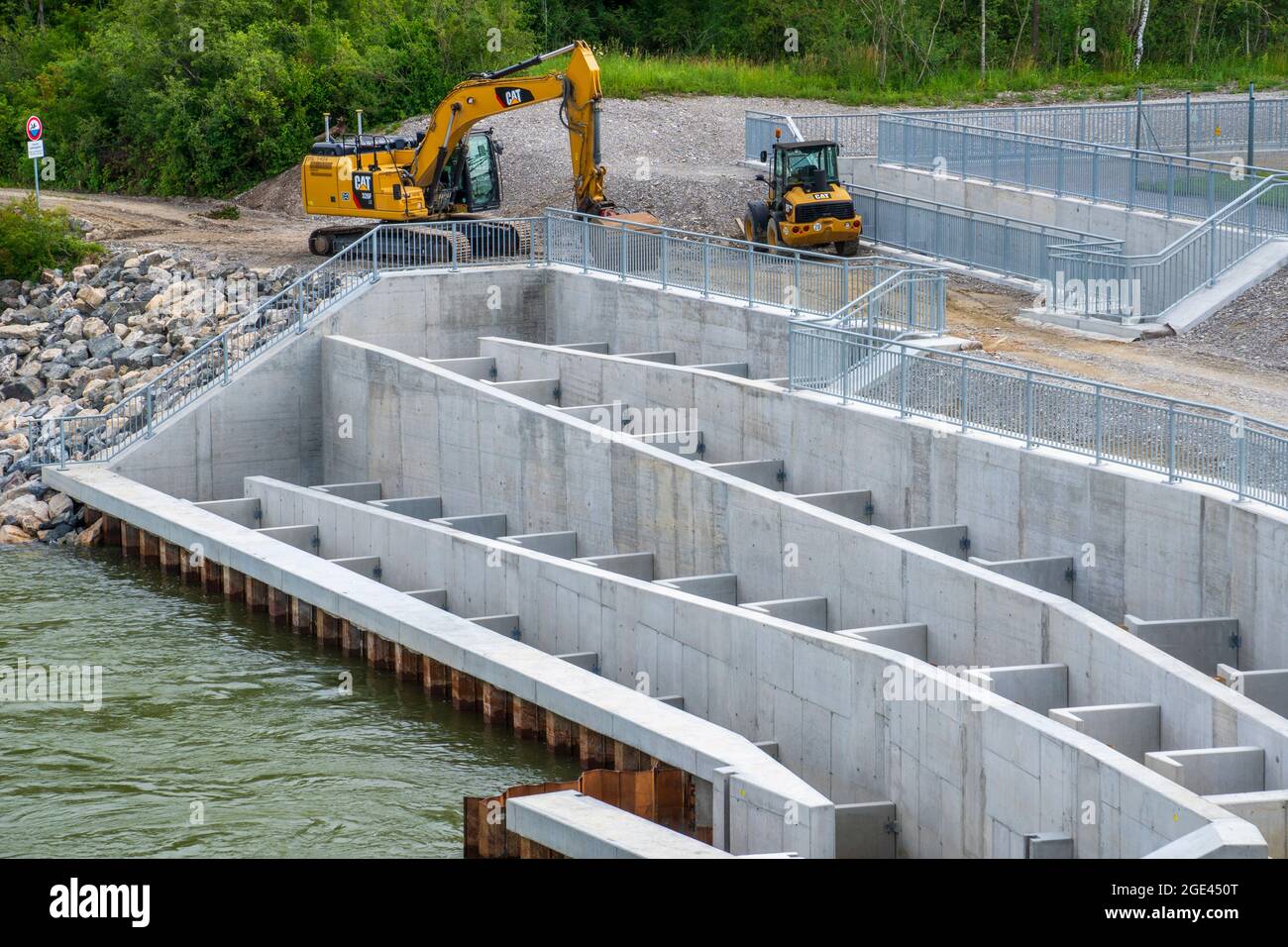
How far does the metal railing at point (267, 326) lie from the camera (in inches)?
1380

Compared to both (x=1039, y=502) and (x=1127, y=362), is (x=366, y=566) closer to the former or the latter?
(x=1039, y=502)

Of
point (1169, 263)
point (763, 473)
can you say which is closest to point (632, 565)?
point (763, 473)

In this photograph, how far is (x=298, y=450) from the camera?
36406mm

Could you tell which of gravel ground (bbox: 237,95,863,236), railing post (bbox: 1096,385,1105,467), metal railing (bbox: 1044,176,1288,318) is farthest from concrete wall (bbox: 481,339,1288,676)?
gravel ground (bbox: 237,95,863,236)

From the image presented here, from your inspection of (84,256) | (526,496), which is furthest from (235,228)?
(526,496)

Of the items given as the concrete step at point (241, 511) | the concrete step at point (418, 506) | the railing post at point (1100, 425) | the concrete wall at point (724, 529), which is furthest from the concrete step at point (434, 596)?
the railing post at point (1100, 425)

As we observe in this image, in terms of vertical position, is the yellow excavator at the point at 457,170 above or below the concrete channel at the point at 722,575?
above

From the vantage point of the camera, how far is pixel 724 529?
2717cm

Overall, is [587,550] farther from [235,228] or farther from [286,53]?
[286,53]

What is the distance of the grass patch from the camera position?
43750 mm

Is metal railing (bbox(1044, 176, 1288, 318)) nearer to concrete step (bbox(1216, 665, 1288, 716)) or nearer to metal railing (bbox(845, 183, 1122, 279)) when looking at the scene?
metal railing (bbox(845, 183, 1122, 279))

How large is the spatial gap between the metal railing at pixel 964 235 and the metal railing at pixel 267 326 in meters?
6.85

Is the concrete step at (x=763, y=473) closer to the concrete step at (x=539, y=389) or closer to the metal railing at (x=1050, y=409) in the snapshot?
the metal railing at (x=1050, y=409)

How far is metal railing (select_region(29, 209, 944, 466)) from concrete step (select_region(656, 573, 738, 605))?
5.48m
